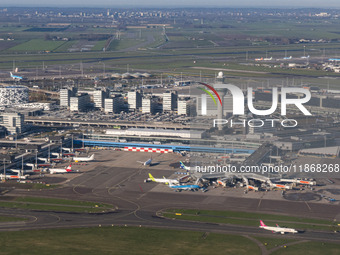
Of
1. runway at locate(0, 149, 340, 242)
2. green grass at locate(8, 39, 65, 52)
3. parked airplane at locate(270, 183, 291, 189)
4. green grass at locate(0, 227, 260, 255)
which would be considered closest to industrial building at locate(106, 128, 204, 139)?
runway at locate(0, 149, 340, 242)

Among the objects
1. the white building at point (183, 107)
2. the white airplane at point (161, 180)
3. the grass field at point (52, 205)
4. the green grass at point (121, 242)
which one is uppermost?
the white building at point (183, 107)

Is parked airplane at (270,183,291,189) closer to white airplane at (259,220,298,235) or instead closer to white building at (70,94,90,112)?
white airplane at (259,220,298,235)

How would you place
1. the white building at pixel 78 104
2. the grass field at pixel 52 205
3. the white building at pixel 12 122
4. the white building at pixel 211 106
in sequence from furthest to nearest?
the white building at pixel 78 104 → the white building at pixel 12 122 → the white building at pixel 211 106 → the grass field at pixel 52 205

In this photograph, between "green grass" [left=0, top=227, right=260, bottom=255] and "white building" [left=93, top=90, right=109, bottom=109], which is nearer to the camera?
"green grass" [left=0, top=227, right=260, bottom=255]

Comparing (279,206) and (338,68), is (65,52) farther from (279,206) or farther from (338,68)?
(279,206)

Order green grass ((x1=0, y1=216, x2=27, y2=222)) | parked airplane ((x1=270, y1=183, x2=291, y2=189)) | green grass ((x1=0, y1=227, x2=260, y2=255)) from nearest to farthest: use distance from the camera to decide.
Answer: green grass ((x1=0, y1=227, x2=260, y2=255)) → green grass ((x1=0, y1=216, x2=27, y2=222)) → parked airplane ((x1=270, y1=183, x2=291, y2=189))

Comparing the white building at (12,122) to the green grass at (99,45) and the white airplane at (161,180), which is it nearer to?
the white airplane at (161,180)

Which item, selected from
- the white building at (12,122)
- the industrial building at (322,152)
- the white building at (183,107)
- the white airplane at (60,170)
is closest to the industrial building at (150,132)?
the white building at (12,122)
